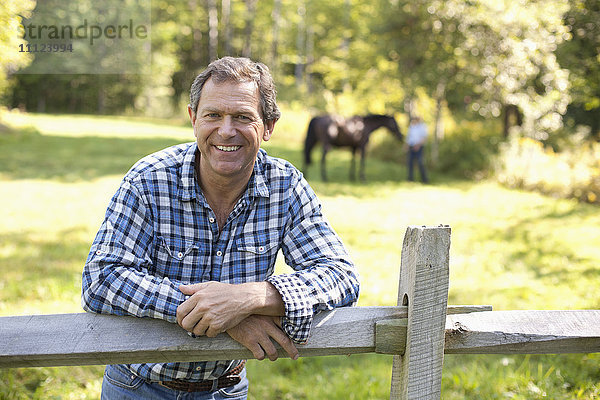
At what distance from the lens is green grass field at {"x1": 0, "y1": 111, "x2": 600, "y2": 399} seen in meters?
3.60

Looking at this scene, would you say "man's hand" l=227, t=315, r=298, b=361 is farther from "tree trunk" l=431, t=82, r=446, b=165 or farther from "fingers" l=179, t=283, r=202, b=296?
"tree trunk" l=431, t=82, r=446, b=165

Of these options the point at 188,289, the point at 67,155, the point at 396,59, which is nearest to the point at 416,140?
the point at 396,59

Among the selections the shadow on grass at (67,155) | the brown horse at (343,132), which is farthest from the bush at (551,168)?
the shadow on grass at (67,155)

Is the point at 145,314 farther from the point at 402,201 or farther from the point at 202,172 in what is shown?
the point at 402,201

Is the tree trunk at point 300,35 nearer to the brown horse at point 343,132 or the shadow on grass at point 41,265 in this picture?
the brown horse at point 343,132

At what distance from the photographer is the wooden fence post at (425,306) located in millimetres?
1516

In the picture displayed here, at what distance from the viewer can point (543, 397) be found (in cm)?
329

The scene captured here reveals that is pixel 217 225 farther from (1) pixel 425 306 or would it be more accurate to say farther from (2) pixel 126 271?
(1) pixel 425 306

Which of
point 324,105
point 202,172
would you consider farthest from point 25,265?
point 324,105

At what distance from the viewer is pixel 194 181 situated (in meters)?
1.98

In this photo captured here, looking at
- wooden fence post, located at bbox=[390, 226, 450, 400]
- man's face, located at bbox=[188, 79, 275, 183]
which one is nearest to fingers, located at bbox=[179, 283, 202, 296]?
man's face, located at bbox=[188, 79, 275, 183]

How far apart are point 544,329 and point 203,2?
38272 mm

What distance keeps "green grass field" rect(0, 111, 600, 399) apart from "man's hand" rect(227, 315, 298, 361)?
2.01 meters

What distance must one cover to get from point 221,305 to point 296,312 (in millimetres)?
217
